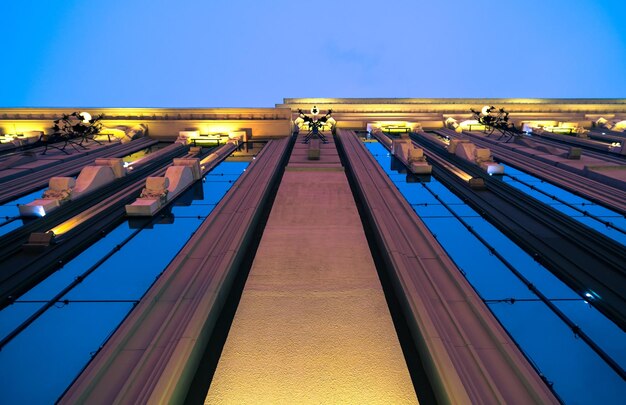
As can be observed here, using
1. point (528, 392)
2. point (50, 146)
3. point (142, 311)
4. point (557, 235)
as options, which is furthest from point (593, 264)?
point (50, 146)

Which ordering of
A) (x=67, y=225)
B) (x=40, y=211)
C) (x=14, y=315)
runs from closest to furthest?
1. (x=14, y=315)
2. (x=67, y=225)
3. (x=40, y=211)

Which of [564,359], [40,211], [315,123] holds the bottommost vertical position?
[564,359]

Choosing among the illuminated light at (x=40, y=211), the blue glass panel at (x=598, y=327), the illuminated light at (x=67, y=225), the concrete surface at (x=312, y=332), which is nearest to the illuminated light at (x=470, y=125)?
the concrete surface at (x=312, y=332)

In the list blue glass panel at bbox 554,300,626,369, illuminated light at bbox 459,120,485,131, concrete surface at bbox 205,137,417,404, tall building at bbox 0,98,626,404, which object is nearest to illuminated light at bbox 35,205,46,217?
tall building at bbox 0,98,626,404

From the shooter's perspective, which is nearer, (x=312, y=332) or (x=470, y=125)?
(x=312, y=332)

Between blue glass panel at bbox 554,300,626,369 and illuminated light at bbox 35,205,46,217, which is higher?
illuminated light at bbox 35,205,46,217

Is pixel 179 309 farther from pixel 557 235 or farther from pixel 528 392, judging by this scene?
pixel 557 235

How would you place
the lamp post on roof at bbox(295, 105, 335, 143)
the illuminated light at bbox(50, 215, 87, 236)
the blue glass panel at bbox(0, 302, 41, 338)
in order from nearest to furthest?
the blue glass panel at bbox(0, 302, 41, 338)
the illuminated light at bbox(50, 215, 87, 236)
the lamp post on roof at bbox(295, 105, 335, 143)

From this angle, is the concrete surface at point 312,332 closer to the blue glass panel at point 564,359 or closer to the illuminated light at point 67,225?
the blue glass panel at point 564,359

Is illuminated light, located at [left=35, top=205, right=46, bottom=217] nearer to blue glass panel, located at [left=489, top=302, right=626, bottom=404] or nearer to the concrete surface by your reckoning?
the concrete surface

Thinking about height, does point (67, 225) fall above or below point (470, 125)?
below

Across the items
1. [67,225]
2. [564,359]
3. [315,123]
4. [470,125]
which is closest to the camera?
[564,359]

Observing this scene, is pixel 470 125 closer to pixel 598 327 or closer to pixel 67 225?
pixel 598 327

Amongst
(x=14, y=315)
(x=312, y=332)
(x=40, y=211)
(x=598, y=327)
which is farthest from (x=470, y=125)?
(x=14, y=315)
